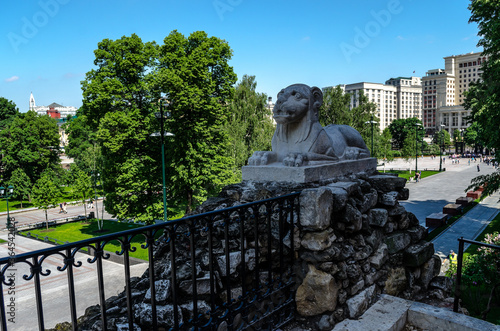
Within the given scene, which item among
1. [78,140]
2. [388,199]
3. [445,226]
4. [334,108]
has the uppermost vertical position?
[334,108]

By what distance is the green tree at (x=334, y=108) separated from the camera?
29812mm

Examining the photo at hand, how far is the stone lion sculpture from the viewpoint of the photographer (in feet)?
17.5

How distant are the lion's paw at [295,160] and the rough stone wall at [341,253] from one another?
358 millimetres

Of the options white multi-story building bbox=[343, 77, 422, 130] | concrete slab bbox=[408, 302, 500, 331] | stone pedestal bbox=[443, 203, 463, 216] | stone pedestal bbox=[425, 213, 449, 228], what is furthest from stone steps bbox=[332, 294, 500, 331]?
white multi-story building bbox=[343, 77, 422, 130]

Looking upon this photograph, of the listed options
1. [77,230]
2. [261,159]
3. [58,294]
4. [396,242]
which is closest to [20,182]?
[77,230]

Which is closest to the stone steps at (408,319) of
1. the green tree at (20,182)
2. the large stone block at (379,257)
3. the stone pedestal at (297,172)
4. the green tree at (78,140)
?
the large stone block at (379,257)

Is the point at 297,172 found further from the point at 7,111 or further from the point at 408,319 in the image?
the point at 7,111

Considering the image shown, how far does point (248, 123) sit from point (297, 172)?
21.0 meters

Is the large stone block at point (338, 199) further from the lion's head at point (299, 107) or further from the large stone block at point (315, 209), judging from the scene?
the lion's head at point (299, 107)

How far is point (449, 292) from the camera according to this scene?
223 inches

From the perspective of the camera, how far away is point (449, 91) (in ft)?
378

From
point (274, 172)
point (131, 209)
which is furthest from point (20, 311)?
point (274, 172)

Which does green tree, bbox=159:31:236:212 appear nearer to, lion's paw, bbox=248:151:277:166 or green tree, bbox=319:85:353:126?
lion's paw, bbox=248:151:277:166

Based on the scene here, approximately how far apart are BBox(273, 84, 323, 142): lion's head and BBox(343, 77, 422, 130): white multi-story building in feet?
406
